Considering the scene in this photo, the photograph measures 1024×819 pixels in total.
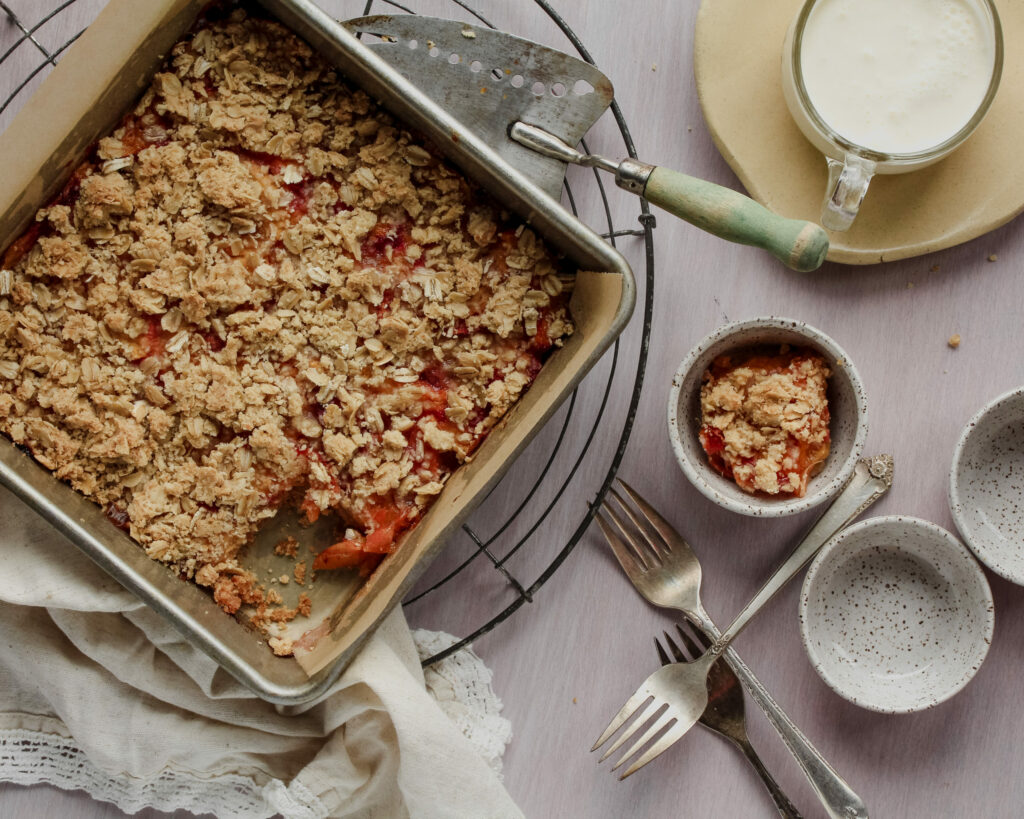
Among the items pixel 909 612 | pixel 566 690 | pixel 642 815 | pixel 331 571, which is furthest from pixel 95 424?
pixel 909 612

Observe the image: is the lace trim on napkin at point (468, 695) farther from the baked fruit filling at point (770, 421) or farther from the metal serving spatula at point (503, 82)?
the metal serving spatula at point (503, 82)

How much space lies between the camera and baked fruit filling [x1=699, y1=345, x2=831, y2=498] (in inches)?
67.2

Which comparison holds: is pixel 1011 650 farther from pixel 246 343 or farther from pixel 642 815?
pixel 246 343

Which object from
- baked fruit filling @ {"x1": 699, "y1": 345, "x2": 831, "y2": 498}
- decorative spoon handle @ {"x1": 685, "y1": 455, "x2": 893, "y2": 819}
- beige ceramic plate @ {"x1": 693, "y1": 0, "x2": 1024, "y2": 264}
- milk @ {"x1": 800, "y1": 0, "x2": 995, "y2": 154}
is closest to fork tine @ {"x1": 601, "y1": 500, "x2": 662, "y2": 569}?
decorative spoon handle @ {"x1": 685, "y1": 455, "x2": 893, "y2": 819}

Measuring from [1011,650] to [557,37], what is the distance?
1.61 metres

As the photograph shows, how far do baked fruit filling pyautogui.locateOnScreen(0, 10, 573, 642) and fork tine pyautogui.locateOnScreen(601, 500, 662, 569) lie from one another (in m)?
0.39

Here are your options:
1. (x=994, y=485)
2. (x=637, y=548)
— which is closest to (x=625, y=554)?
(x=637, y=548)

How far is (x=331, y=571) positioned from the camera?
1.77m

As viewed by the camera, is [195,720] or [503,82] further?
[195,720]

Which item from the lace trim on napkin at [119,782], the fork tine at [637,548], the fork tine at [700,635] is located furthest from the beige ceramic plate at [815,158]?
the lace trim on napkin at [119,782]

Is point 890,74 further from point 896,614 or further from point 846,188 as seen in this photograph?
point 896,614

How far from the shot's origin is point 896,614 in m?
1.87

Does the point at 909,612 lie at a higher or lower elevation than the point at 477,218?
lower

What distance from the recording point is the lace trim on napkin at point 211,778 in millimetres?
1858
